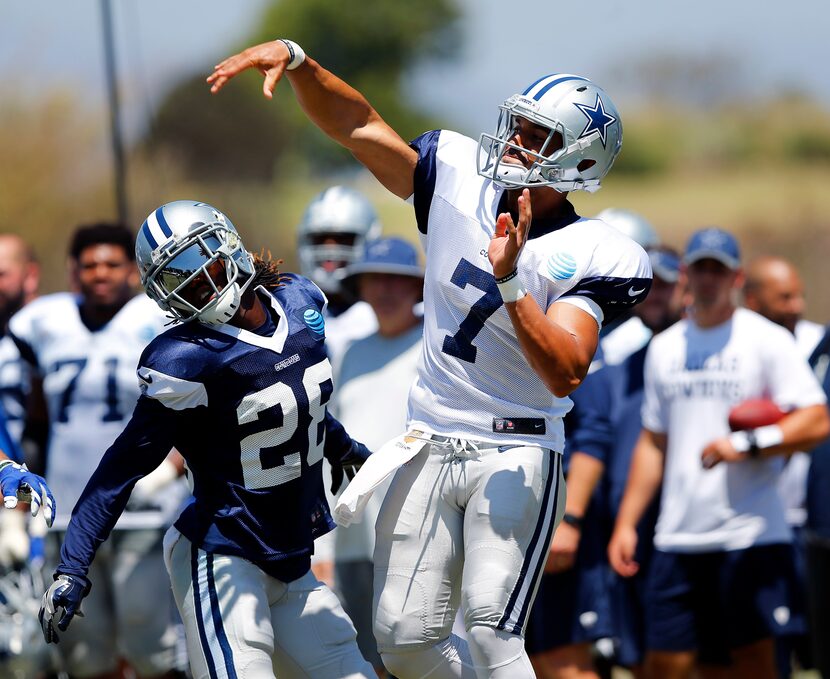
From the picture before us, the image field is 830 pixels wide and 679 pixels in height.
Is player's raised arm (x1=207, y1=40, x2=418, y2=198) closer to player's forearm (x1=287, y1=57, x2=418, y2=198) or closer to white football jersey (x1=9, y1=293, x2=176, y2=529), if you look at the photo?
player's forearm (x1=287, y1=57, x2=418, y2=198)

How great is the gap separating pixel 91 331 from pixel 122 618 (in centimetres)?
118

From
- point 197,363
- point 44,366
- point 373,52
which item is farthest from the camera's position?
point 373,52

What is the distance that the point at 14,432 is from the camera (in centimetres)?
584

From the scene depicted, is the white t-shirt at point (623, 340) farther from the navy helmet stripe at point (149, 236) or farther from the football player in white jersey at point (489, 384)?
the navy helmet stripe at point (149, 236)

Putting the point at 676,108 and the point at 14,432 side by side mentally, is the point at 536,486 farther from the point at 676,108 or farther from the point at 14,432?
the point at 676,108

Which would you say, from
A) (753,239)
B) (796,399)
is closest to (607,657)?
(796,399)

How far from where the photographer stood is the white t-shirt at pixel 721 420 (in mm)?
5340

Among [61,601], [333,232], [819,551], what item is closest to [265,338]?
[61,601]

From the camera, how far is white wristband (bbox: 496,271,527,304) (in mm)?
3391

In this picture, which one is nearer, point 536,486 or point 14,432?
point 536,486

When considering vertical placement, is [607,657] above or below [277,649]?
below

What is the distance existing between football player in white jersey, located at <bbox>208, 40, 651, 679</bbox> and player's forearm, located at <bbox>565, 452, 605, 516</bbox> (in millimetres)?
1491

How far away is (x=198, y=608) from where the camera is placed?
3.68 m

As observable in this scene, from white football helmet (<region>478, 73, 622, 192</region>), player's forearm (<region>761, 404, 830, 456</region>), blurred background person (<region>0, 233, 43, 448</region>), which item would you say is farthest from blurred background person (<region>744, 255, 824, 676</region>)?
blurred background person (<region>0, 233, 43, 448</region>)
